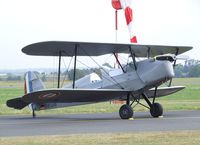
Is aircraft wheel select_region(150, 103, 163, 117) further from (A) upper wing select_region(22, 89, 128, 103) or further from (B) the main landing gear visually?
(A) upper wing select_region(22, 89, 128, 103)

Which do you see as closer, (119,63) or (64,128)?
(64,128)

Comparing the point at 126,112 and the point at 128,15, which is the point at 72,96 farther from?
the point at 128,15

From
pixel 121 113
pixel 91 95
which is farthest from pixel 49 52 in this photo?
pixel 121 113

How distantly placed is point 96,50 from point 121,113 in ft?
9.03

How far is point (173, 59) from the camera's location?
728 inches

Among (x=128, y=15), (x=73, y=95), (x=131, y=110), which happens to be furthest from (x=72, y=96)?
(x=128, y=15)

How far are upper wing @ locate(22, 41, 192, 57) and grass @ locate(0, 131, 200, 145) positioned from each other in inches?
243

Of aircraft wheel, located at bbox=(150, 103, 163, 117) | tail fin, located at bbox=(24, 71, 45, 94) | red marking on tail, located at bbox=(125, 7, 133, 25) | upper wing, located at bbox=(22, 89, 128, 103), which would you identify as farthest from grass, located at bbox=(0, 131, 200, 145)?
red marking on tail, located at bbox=(125, 7, 133, 25)

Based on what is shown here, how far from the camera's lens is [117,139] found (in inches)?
443

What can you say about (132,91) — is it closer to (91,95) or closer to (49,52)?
(91,95)

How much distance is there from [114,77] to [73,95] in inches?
77.5

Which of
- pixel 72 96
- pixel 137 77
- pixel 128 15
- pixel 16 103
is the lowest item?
pixel 16 103

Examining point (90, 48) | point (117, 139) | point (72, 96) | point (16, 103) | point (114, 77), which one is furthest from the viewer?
point (16, 103)

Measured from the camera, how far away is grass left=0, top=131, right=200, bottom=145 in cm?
1071
